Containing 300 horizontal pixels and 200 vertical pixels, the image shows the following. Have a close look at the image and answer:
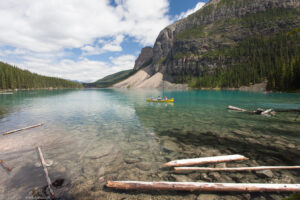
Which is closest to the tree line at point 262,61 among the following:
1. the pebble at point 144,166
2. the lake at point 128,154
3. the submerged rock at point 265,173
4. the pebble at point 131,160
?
the lake at point 128,154

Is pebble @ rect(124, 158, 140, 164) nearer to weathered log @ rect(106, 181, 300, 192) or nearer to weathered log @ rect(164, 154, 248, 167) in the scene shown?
weathered log @ rect(164, 154, 248, 167)

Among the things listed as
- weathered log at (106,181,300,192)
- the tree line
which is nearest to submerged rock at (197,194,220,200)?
weathered log at (106,181,300,192)

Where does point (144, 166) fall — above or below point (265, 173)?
below

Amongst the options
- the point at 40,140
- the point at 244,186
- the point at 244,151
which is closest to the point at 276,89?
the point at 244,151

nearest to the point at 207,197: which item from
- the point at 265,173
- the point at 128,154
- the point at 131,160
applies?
the point at 265,173

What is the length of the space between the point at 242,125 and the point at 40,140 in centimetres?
2450

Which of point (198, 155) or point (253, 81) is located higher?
point (253, 81)

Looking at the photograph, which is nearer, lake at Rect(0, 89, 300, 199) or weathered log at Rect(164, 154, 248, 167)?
lake at Rect(0, 89, 300, 199)

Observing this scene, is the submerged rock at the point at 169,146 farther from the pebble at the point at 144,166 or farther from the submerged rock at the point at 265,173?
the submerged rock at the point at 265,173

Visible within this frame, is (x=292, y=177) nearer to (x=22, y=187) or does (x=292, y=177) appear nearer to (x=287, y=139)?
(x=287, y=139)

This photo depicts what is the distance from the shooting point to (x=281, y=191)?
7.09 metres

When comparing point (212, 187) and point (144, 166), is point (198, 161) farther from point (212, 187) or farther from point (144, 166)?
point (144, 166)

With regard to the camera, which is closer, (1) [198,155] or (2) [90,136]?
(1) [198,155]

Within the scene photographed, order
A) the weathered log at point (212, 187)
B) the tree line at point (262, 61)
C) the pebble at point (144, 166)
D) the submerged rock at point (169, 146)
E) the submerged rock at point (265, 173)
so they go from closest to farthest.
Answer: the weathered log at point (212, 187) → the submerged rock at point (265, 173) → the pebble at point (144, 166) → the submerged rock at point (169, 146) → the tree line at point (262, 61)
